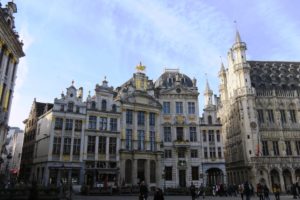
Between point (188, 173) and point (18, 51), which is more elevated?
point (18, 51)

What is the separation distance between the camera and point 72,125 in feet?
132

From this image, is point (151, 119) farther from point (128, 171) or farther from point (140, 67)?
point (128, 171)

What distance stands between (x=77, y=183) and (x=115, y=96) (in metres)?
16.9

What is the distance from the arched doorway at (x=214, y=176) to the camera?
161 feet

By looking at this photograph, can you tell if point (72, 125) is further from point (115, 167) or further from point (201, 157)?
point (201, 157)

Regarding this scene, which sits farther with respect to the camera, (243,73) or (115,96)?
(243,73)

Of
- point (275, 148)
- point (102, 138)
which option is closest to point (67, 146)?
point (102, 138)

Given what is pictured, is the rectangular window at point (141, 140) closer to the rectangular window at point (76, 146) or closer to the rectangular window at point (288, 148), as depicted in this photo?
the rectangular window at point (76, 146)

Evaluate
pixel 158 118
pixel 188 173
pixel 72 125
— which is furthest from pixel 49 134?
pixel 188 173

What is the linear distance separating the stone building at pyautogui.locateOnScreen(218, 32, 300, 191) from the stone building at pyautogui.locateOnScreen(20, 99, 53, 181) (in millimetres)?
37602

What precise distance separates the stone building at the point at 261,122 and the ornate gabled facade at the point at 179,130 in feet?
36.9

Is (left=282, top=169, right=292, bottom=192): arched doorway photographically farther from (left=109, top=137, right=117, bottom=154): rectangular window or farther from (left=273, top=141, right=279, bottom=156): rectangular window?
(left=109, top=137, right=117, bottom=154): rectangular window

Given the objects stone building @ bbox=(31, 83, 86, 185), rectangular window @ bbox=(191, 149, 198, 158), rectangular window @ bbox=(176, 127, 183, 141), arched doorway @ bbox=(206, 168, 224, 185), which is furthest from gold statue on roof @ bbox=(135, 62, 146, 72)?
arched doorway @ bbox=(206, 168, 224, 185)

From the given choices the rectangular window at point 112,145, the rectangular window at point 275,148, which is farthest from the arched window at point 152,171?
the rectangular window at point 275,148
